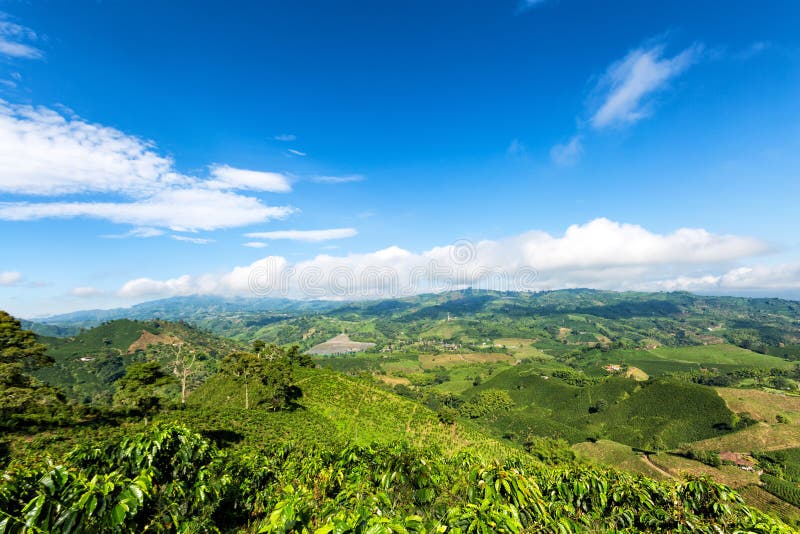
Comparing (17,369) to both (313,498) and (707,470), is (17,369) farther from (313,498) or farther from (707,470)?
(707,470)

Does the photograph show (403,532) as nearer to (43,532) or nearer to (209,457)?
(43,532)

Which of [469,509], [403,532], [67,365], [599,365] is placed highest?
[403,532]

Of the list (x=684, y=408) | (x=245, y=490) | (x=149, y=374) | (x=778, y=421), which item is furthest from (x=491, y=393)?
(x=245, y=490)

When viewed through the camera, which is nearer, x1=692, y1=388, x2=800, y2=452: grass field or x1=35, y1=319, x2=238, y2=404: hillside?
x1=692, y1=388, x2=800, y2=452: grass field

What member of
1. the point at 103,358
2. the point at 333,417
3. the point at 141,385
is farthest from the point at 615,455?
the point at 103,358

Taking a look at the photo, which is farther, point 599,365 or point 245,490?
point 599,365

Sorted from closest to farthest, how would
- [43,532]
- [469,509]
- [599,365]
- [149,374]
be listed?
[43,532] < [469,509] < [149,374] < [599,365]

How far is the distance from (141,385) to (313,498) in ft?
114

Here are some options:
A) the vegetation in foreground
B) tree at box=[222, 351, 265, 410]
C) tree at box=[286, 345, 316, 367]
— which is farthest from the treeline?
tree at box=[286, 345, 316, 367]

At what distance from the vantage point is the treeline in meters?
4.17

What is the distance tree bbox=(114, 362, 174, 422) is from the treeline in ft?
96.3

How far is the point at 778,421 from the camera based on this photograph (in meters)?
91.8

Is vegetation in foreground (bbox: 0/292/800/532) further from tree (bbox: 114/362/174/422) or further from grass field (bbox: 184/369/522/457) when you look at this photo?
grass field (bbox: 184/369/522/457)

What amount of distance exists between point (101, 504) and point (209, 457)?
5364 millimetres
